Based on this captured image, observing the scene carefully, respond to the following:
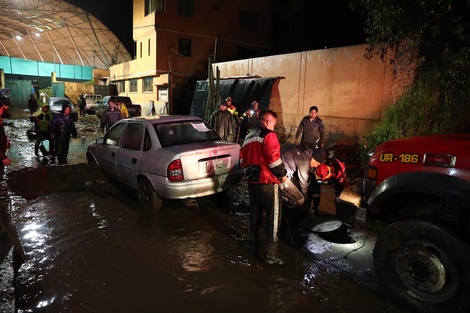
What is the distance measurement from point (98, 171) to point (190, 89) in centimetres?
1739

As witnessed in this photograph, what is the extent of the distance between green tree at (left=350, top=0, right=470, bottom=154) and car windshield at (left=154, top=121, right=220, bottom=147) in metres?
4.59

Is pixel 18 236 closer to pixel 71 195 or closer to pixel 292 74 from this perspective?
pixel 71 195

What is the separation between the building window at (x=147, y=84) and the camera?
84.2 feet

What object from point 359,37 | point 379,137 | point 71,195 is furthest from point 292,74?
point 359,37

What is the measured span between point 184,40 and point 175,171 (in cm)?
2084

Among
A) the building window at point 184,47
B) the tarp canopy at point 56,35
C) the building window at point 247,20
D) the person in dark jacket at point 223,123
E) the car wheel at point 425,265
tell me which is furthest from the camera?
the tarp canopy at point 56,35

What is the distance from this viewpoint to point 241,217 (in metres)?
5.51

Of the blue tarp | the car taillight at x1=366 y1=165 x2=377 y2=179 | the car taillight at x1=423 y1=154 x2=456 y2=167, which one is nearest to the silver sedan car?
the car taillight at x1=366 y1=165 x2=377 y2=179

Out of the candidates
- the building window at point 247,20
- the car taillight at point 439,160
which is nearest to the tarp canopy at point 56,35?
the building window at point 247,20

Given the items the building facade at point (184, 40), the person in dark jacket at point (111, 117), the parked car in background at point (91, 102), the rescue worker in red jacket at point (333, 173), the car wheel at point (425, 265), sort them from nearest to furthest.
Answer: the car wheel at point (425, 265)
the rescue worker in red jacket at point (333, 173)
the person in dark jacket at point (111, 117)
the building facade at point (184, 40)
the parked car in background at point (91, 102)

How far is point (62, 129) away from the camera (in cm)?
880

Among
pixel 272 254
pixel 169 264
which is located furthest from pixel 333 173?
pixel 169 264

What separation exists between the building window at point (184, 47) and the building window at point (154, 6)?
2.38m

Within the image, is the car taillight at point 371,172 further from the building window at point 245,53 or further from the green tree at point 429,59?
the building window at point 245,53
